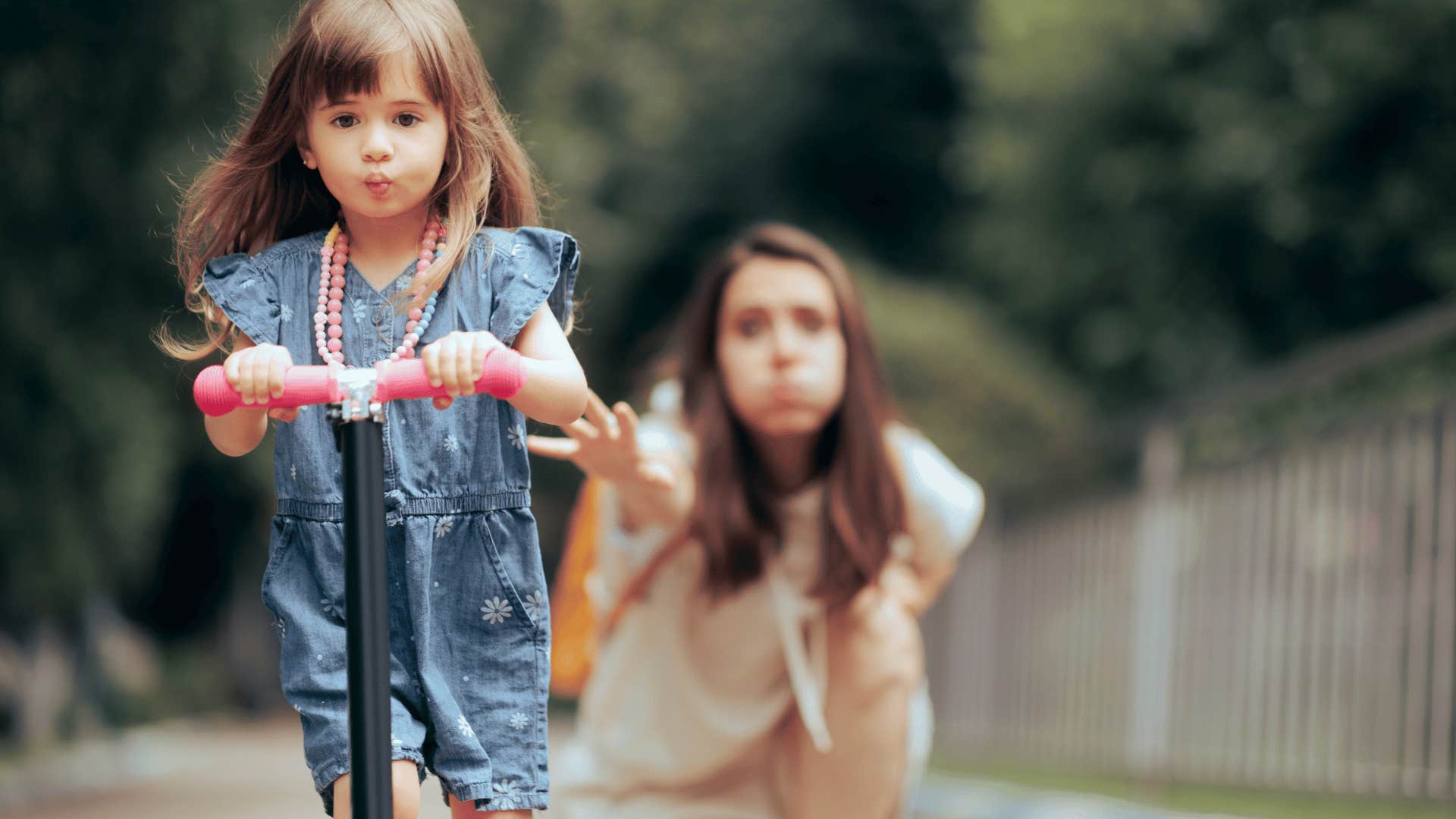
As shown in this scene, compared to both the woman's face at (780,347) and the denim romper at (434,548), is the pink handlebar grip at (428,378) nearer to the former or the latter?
the denim romper at (434,548)

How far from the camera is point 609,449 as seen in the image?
10.1ft

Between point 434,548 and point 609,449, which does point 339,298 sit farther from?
point 609,449

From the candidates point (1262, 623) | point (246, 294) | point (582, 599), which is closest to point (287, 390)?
point (246, 294)

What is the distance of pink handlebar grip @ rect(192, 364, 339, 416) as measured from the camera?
1.83 m

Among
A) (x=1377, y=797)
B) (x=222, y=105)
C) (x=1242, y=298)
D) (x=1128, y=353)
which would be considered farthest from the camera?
(x=1128, y=353)

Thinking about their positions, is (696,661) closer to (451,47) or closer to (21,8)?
(451,47)

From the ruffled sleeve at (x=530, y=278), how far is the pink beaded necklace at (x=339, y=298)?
0.08 metres

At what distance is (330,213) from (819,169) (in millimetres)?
17026

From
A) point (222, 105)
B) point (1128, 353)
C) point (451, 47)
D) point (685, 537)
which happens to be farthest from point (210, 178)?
point (1128, 353)

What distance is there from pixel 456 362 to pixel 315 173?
510mm

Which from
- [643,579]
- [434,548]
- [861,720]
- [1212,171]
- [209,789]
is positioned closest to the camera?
[434,548]

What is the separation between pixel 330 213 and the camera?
2.22 metres

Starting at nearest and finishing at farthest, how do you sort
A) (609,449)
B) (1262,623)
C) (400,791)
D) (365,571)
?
(365,571), (400,791), (609,449), (1262,623)

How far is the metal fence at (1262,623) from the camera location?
6227mm
